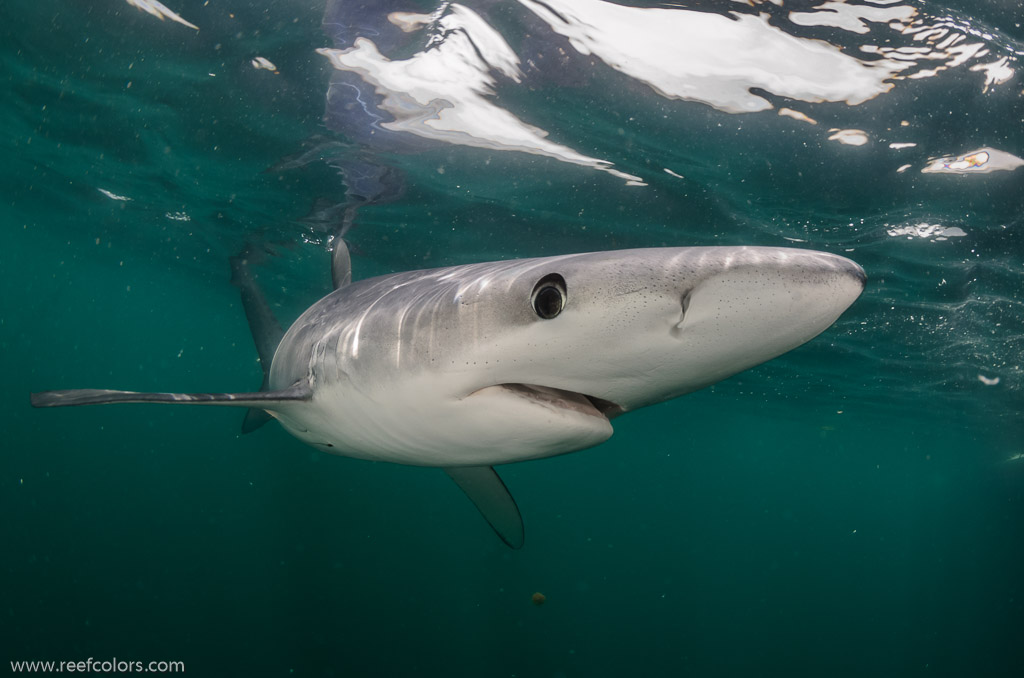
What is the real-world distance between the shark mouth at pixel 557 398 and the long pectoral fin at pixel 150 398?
1428 mm

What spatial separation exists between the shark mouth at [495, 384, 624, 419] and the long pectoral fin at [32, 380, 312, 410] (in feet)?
4.69

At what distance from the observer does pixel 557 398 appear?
2131mm

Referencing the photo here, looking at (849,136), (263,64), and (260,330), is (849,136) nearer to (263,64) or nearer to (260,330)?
(260,330)

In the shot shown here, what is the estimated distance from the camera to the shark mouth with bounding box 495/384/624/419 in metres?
2.10

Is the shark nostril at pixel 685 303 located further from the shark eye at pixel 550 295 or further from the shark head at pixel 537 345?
the shark eye at pixel 550 295

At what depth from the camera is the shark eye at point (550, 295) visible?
169 cm

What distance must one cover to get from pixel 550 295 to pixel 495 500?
3041 millimetres

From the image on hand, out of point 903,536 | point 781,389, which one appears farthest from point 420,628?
point 903,536

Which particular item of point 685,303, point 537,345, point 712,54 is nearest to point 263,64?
point 712,54

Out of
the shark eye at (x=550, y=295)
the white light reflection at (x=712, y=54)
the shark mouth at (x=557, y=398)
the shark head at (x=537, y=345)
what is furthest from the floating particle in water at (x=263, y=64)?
the shark eye at (x=550, y=295)

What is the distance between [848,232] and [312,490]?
41012 millimetres

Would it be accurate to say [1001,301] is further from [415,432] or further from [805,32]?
[415,432]

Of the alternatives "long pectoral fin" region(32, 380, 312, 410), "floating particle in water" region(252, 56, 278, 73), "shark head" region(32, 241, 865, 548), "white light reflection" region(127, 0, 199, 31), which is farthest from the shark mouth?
"white light reflection" region(127, 0, 199, 31)

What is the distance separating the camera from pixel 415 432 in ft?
8.63
